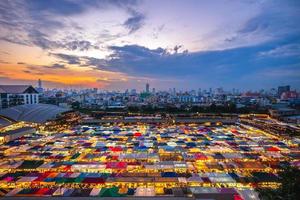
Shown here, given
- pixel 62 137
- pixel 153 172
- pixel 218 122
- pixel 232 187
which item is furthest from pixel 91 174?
pixel 218 122

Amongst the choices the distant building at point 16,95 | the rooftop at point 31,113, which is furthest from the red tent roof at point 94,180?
the distant building at point 16,95

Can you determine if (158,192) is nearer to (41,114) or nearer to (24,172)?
(24,172)

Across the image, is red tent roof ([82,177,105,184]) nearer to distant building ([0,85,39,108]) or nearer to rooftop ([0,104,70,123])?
rooftop ([0,104,70,123])

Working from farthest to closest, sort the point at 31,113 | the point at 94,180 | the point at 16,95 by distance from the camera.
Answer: the point at 16,95 < the point at 31,113 < the point at 94,180

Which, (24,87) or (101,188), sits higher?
(24,87)

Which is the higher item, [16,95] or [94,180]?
[16,95]

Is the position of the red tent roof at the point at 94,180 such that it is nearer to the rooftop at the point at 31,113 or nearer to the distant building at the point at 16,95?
the rooftop at the point at 31,113

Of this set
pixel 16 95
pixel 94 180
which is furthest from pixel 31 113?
pixel 94 180

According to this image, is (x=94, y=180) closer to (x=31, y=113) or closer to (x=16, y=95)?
(x=31, y=113)

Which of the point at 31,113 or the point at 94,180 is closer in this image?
the point at 94,180
